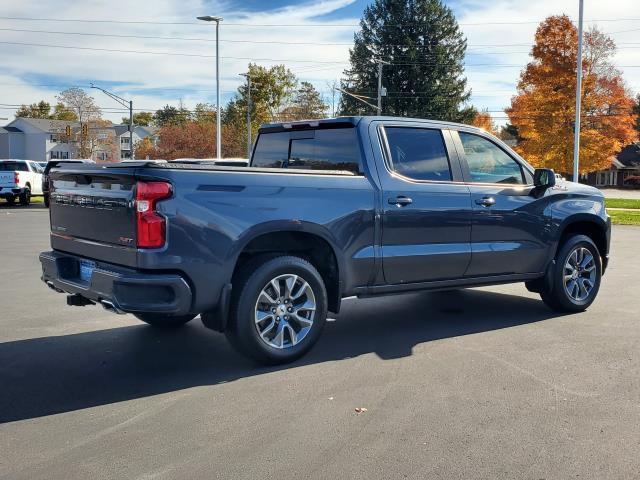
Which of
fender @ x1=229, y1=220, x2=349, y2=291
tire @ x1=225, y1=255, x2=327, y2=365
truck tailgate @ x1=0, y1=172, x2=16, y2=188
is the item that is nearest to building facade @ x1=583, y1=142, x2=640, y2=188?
truck tailgate @ x1=0, y1=172, x2=16, y2=188

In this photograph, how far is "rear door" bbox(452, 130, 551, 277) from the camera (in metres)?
6.37

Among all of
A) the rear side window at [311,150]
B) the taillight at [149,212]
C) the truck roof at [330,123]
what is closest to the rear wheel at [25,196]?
the rear side window at [311,150]

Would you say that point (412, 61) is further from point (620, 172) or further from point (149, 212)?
point (149, 212)

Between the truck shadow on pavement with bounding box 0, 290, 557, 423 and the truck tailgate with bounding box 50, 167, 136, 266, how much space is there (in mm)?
894

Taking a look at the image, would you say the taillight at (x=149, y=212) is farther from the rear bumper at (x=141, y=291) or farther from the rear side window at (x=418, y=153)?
the rear side window at (x=418, y=153)

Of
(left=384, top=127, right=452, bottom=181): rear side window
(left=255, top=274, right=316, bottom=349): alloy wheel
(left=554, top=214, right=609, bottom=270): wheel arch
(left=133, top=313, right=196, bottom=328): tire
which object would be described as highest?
(left=384, top=127, right=452, bottom=181): rear side window

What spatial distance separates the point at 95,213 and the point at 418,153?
9.43 feet

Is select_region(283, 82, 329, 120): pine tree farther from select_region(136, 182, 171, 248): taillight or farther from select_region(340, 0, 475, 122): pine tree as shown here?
select_region(136, 182, 171, 248): taillight

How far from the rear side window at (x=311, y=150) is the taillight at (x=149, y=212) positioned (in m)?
1.86

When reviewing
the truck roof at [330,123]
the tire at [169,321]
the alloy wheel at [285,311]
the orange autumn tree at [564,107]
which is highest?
the orange autumn tree at [564,107]

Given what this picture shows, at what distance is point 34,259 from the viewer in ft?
37.7

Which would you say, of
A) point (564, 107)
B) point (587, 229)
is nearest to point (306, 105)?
point (564, 107)

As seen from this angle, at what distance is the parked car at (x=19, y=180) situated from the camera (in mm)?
26609

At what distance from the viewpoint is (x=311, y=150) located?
6199 mm
